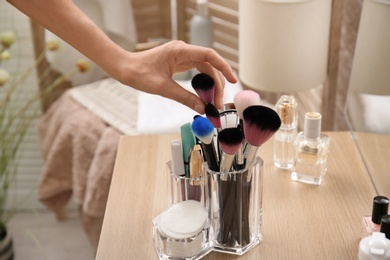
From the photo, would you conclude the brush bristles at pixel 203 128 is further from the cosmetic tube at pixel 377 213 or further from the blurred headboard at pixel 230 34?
the blurred headboard at pixel 230 34

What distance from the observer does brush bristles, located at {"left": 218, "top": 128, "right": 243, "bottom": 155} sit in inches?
35.1

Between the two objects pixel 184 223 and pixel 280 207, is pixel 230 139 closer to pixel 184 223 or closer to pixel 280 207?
pixel 184 223

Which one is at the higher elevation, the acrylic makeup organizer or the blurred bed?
the acrylic makeup organizer

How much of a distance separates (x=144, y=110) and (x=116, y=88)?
31 cm

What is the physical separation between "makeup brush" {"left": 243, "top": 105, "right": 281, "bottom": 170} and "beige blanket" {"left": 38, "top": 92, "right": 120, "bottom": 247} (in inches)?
40.9

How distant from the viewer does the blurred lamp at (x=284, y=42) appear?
153 centimetres

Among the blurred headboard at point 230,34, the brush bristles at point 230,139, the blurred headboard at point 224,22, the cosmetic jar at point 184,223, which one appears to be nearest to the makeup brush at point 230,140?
the brush bristles at point 230,139

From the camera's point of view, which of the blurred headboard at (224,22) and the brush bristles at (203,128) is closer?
the brush bristles at (203,128)

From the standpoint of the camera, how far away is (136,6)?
2514mm

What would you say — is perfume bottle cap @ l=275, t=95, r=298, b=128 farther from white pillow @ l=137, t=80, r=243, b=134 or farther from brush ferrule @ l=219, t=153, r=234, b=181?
white pillow @ l=137, t=80, r=243, b=134

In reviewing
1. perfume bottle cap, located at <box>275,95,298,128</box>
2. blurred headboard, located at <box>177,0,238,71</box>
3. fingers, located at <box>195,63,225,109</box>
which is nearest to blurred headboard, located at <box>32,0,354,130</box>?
blurred headboard, located at <box>177,0,238,71</box>

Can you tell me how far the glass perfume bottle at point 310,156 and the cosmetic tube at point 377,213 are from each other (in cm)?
19

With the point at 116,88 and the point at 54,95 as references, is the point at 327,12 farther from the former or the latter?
the point at 54,95

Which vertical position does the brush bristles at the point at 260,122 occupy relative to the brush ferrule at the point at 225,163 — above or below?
above
